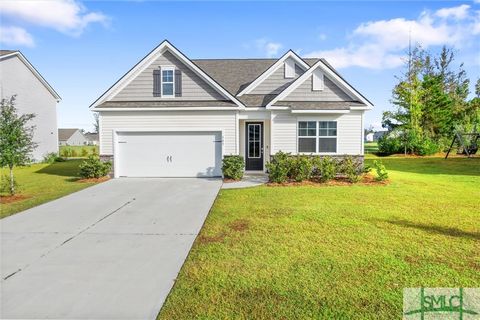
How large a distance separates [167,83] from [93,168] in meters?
5.17

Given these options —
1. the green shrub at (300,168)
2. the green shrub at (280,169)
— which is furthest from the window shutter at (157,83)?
the green shrub at (300,168)

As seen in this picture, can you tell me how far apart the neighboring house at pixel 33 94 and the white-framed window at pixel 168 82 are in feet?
41.8

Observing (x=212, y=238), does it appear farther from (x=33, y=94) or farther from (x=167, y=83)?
(x=33, y=94)

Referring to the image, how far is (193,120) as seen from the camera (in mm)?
14445

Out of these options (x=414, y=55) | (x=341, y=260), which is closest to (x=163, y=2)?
(x=341, y=260)

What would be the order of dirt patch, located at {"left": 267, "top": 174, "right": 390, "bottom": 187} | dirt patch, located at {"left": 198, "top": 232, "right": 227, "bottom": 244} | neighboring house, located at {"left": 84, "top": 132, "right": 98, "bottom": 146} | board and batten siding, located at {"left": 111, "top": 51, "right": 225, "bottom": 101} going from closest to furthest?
dirt patch, located at {"left": 198, "top": 232, "right": 227, "bottom": 244} < dirt patch, located at {"left": 267, "top": 174, "right": 390, "bottom": 187} < board and batten siding, located at {"left": 111, "top": 51, "right": 225, "bottom": 101} < neighboring house, located at {"left": 84, "top": 132, "right": 98, "bottom": 146}

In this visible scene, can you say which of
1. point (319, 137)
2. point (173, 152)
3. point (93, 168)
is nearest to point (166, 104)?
point (173, 152)

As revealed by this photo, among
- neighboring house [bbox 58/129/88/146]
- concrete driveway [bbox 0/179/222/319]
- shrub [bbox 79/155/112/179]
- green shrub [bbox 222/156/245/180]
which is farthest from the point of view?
neighboring house [bbox 58/129/88/146]

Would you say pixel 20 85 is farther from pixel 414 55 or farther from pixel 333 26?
pixel 414 55

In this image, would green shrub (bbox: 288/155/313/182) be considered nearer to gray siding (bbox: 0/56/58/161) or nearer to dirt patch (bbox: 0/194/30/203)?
dirt patch (bbox: 0/194/30/203)

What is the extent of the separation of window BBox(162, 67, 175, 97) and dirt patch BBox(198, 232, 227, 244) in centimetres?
1008

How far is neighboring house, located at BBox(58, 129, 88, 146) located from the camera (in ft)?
258

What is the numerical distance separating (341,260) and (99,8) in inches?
481

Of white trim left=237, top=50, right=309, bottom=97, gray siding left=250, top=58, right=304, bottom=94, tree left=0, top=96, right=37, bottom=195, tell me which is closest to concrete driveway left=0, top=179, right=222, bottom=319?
tree left=0, top=96, right=37, bottom=195
